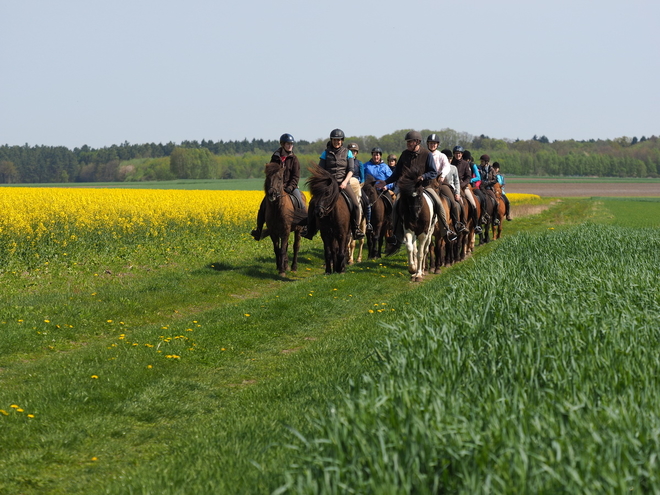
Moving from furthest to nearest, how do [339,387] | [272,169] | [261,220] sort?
[261,220] → [272,169] → [339,387]

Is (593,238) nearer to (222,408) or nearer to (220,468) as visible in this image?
(222,408)

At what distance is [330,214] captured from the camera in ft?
46.0

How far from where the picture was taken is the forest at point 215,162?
124062 mm

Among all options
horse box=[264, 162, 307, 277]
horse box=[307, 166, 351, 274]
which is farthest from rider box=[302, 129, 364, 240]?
horse box=[264, 162, 307, 277]

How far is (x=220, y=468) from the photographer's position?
4391 millimetres

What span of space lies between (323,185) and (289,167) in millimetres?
903

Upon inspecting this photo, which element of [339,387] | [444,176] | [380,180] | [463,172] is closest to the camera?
[339,387]

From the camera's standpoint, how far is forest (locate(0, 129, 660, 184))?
407 ft

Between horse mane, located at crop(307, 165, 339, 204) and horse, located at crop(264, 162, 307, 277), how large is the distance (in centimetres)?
63

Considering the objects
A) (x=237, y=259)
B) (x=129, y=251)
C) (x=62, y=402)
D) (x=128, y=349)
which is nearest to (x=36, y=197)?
(x=129, y=251)

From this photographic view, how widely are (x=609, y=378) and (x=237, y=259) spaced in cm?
1359

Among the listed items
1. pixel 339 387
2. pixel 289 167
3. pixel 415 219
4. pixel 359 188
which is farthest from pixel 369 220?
pixel 339 387

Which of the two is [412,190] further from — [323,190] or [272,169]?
[272,169]

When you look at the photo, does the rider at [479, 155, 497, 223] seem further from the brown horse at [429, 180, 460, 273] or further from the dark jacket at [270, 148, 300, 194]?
the dark jacket at [270, 148, 300, 194]
